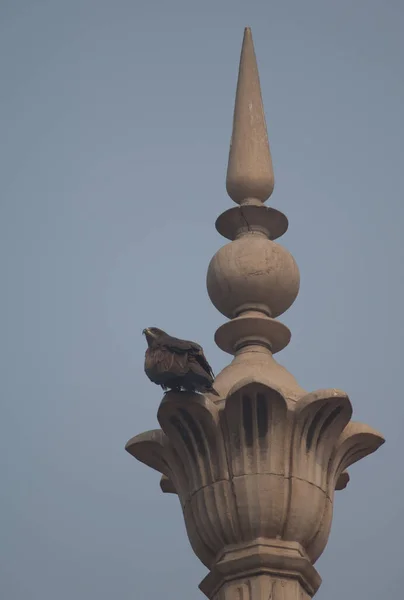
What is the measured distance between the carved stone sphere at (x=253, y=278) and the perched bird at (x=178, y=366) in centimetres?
290

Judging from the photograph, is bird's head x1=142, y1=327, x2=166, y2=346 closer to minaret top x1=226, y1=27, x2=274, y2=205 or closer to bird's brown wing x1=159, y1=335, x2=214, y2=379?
bird's brown wing x1=159, y1=335, x2=214, y2=379

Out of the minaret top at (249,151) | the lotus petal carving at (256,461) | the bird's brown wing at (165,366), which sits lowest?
the lotus petal carving at (256,461)

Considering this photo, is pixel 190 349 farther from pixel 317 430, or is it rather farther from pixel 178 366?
pixel 317 430

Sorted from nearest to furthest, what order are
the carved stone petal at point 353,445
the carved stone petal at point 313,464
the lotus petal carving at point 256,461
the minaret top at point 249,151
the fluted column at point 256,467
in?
the fluted column at point 256,467 < the lotus petal carving at point 256,461 < the carved stone petal at point 313,464 < the carved stone petal at point 353,445 < the minaret top at point 249,151

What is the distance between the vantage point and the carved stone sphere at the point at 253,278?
2459 cm

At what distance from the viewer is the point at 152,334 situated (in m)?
22.2

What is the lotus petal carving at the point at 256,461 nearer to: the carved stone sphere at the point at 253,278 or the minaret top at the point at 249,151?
the carved stone sphere at the point at 253,278

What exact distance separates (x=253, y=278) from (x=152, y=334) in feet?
9.76

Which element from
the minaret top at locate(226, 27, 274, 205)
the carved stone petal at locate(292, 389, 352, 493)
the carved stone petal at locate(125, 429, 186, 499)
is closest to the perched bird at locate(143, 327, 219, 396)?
the carved stone petal at locate(292, 389, 352, 493)

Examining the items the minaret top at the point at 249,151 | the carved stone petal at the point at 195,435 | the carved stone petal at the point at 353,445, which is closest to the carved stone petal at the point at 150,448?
the carved stone petal at the point at 195,435

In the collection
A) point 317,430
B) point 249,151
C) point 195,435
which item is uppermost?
point 249,151

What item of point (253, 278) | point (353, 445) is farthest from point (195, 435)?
point (253, 278)

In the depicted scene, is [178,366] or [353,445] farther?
[353,445]

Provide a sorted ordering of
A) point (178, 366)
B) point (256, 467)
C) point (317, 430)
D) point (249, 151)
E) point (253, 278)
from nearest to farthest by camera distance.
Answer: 1. point (178, 366)
2. point (256, 467)
3. point (317, 430)
4. point (253, 278)
5. point (249, 151)
